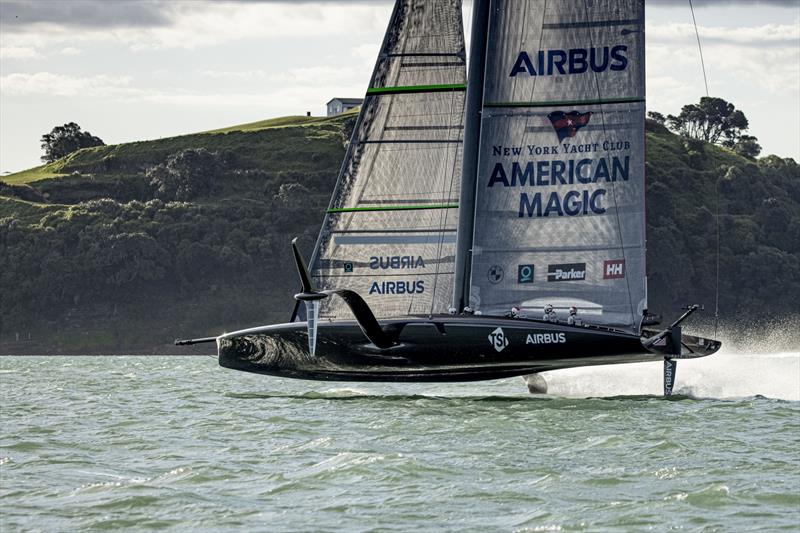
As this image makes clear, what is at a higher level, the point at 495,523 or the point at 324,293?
the point at 324,293

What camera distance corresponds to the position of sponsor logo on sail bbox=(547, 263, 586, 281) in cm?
2874

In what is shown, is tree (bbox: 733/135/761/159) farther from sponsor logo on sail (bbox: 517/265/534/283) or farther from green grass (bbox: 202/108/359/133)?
sponsor logo on sail (bbox: 517/265/534/283)

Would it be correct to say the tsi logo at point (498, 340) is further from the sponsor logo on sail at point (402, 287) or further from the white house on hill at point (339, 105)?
the white house on hill at point (339, 105)

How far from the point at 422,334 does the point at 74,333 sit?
275 ft

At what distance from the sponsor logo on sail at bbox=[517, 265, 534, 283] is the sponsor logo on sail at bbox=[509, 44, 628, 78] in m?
3.84

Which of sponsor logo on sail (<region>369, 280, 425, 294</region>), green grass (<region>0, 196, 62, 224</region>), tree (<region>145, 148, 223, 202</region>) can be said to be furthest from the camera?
tree (<region>145, 148, 223, 202</region>)

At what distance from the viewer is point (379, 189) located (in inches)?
1200

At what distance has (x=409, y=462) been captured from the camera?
19797mm

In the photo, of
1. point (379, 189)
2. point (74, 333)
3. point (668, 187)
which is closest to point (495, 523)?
point (379, 189)

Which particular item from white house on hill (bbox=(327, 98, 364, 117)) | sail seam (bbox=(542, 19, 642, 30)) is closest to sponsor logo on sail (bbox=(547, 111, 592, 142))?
sail seam (bbox=(542, 19, 642, 30))

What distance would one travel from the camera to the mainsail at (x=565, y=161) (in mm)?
28625

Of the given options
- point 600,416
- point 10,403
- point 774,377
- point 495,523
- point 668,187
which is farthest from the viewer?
point 668,187

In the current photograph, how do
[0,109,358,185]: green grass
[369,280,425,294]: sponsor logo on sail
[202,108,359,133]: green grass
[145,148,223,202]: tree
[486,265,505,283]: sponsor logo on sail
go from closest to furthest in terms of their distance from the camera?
1. [486,265,505,283]: sponsor logo on sail
2. [369,280,425,294]: sponsor logo on sail
3. [145,148,223,202]: tree
4. [0,109,358,185]: green grass
5. [202,108,359,133]: green grass

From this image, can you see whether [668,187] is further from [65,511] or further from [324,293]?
[65,511]
